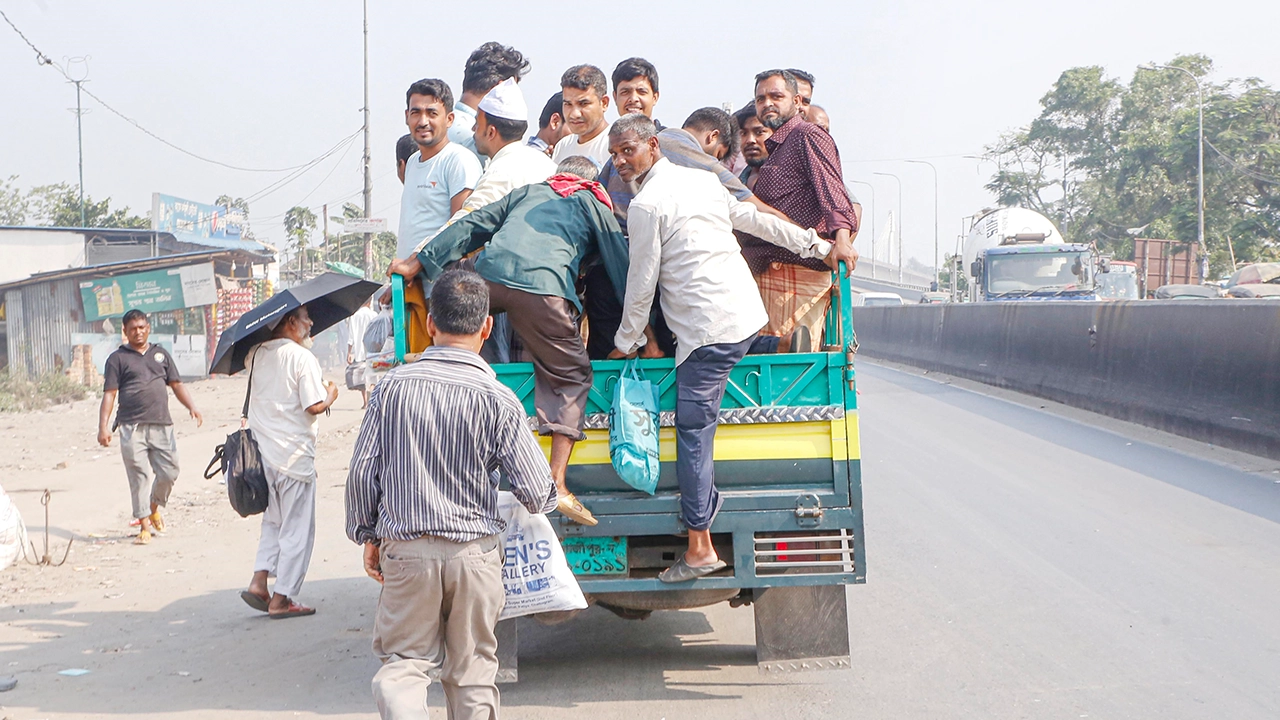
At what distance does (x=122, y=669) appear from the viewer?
19.0ft

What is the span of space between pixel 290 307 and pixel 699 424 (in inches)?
118

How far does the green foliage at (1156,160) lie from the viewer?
44906mm

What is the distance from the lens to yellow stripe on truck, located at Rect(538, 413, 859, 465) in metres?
4.91

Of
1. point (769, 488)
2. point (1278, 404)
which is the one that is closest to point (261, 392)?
point (769, 488)

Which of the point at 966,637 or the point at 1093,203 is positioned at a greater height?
the point at 1093,203

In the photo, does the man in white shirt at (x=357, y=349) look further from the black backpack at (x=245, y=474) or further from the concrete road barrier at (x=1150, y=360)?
the black backpack at (x=245, y=474)

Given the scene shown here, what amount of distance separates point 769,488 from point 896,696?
3.31ft

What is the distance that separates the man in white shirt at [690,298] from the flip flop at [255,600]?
301cm

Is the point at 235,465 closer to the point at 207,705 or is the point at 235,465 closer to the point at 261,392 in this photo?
the point at 261,392

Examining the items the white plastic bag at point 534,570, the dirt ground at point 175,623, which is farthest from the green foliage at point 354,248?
the white plastic bag at point 534,570

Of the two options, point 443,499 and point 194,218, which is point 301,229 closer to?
point 194,218

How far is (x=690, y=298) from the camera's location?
190 inches

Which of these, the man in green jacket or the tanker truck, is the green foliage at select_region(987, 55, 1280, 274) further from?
the man in green jacket

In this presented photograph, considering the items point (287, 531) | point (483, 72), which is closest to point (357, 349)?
point (483, 72)
